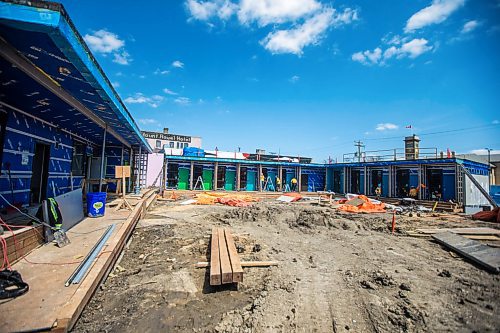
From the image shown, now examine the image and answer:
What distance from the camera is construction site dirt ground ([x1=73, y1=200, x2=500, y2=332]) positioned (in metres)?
3.52

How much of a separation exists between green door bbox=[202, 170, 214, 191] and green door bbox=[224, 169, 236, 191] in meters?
1.63

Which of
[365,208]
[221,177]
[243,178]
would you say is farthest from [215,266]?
[243,178]

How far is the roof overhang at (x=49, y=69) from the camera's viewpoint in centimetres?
298

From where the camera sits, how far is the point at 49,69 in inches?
174

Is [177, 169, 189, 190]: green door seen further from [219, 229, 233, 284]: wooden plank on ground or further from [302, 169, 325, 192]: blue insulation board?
[219, 229, 233, 284]: wooden plank on ground

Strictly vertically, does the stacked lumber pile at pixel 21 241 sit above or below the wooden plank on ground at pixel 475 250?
above

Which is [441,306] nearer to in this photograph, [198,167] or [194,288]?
[194,288]

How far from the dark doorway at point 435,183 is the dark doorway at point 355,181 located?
6.52m

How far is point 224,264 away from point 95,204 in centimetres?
536

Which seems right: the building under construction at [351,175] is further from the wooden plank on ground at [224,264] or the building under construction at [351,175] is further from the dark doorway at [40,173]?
the wooden plank on ground at [224,264]

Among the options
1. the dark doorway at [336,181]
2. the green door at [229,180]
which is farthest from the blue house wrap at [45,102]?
the dark doorway at [336,181]

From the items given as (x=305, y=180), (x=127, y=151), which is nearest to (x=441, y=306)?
(x=127, y=151)

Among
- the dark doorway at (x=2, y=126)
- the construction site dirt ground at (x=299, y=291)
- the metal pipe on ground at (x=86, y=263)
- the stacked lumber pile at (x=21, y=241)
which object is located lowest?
the construction site dirt ground at (x=299, y=291)

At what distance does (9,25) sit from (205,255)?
546cm
